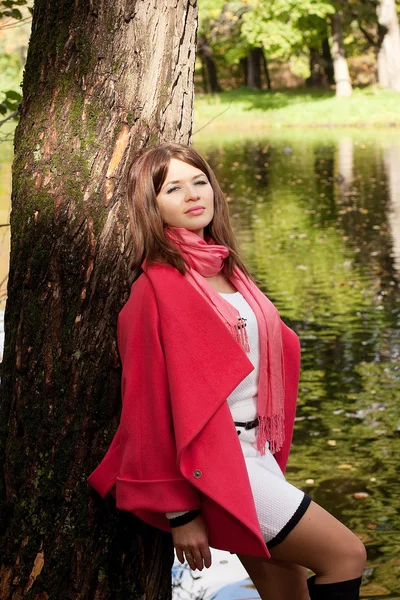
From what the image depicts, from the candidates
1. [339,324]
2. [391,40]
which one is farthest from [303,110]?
[339,324]

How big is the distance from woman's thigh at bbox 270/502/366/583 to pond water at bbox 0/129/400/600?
4.16ft

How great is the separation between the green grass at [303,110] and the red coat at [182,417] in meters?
30.0

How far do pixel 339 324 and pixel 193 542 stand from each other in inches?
233

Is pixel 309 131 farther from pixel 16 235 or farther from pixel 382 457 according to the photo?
pixel 16 235

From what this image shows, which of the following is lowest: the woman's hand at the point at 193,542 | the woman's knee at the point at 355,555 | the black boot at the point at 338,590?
the black boot at the point at 338,590

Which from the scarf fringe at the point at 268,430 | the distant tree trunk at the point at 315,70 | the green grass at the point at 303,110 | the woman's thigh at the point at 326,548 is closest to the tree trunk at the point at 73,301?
the scarf fringe at the point at 268,430

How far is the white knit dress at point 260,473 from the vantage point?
2.60 metres

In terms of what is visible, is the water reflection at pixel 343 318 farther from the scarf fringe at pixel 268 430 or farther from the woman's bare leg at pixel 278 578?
the scarf fringe at pixel 268 430

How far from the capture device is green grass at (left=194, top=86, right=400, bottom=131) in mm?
33688

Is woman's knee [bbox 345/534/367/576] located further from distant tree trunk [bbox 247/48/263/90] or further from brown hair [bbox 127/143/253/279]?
distant tree trunk [bbox 247/48/263/90]

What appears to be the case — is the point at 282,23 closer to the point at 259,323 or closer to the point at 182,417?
the point at 259,323

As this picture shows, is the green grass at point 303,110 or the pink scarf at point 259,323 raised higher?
the pink scarf at point 259,323

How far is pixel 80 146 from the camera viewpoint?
2.86 m

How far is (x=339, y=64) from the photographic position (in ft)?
130
